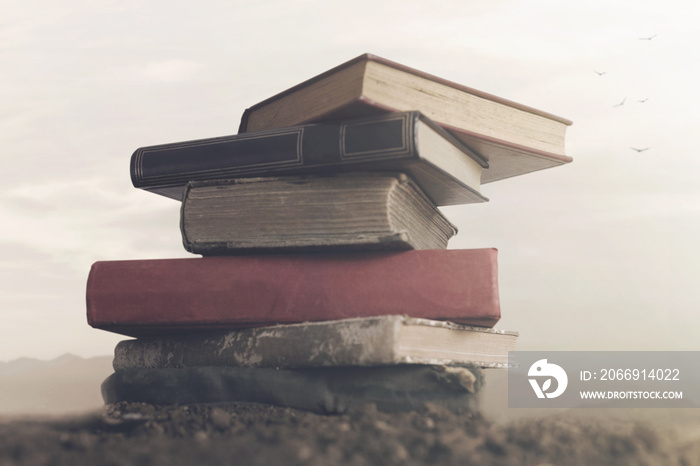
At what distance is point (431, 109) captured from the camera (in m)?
1.38

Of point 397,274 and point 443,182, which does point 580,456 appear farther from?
point 443,182

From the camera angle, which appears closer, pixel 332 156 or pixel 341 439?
pixel 341 439

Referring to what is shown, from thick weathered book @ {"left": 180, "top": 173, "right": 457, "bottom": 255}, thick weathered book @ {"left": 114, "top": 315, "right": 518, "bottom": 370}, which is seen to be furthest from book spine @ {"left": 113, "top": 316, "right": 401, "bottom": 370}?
thick weathered book @ {"left": 180, "top": 173, "right": 457, "bottom": 255}

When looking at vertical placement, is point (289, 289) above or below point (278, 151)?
below

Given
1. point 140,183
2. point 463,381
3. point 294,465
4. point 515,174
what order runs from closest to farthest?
point 294,465 < point 463,381 < point 140,183 < point 515,174

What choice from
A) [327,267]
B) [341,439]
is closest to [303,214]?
[327,267]

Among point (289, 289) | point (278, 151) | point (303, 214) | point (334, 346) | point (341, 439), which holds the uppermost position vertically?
point (278, 151)

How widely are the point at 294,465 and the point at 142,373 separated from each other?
707mm

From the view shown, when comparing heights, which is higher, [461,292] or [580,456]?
[461,292]

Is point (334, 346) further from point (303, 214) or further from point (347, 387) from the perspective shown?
point (303, 214)

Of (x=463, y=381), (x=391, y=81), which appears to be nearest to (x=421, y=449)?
(x=463, y=381)

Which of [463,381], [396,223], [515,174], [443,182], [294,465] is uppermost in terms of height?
[515,174]

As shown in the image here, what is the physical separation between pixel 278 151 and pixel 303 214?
0.44 feet

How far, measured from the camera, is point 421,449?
36.6 inches
